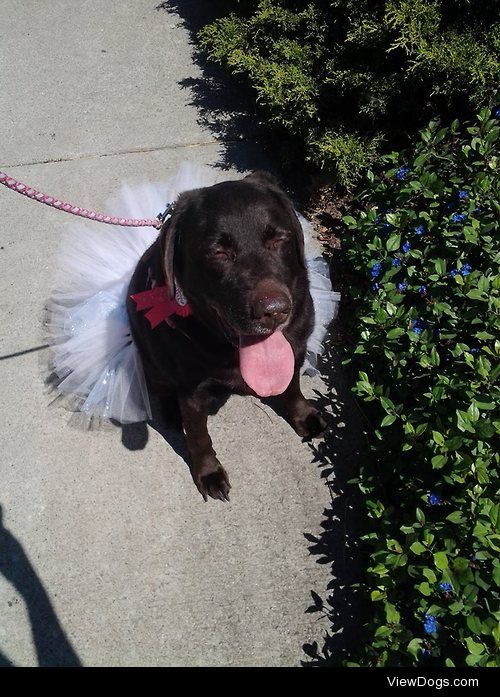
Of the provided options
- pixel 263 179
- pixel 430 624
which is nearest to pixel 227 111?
pixel 263 179

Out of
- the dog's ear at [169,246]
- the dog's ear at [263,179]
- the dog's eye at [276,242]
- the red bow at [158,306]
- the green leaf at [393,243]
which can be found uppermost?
the dog's ear at [263,179]

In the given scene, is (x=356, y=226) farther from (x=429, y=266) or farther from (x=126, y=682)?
(x=126, y=682)

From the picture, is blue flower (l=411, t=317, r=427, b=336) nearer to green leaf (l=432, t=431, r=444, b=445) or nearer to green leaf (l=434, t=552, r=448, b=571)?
green leaf (l=432, t=431, r=444, b=445)

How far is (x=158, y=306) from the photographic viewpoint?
244 centimetres

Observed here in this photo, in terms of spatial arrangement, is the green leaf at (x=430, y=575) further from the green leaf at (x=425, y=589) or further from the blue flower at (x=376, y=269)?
the blue flower at (x=376, y=269)

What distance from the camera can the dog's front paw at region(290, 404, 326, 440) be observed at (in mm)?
2902

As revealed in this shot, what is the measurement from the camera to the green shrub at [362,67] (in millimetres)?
3121

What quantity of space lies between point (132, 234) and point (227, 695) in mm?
2323

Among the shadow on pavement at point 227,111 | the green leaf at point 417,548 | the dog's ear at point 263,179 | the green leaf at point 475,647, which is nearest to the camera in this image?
the green leaf at point 475,647

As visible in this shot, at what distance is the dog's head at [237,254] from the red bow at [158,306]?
0.22ft

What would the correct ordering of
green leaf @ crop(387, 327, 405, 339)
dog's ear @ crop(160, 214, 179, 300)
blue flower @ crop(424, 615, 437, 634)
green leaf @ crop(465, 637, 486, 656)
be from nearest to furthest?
green leaf @ crop(465, 637, 486, 656), blue flower @ crop(424, 615, 437, 634), dog's ear @ crop(160, 214, 179, 300), green leaf @ crop(387, 327, 405, 339)

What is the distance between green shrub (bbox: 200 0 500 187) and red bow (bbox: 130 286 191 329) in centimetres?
150

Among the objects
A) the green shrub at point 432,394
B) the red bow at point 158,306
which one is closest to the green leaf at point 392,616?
the green shrub at point 432,394

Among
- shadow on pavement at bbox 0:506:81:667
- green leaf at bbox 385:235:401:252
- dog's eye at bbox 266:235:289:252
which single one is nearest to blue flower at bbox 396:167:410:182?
green leaf at bbox 385:235:401:252
